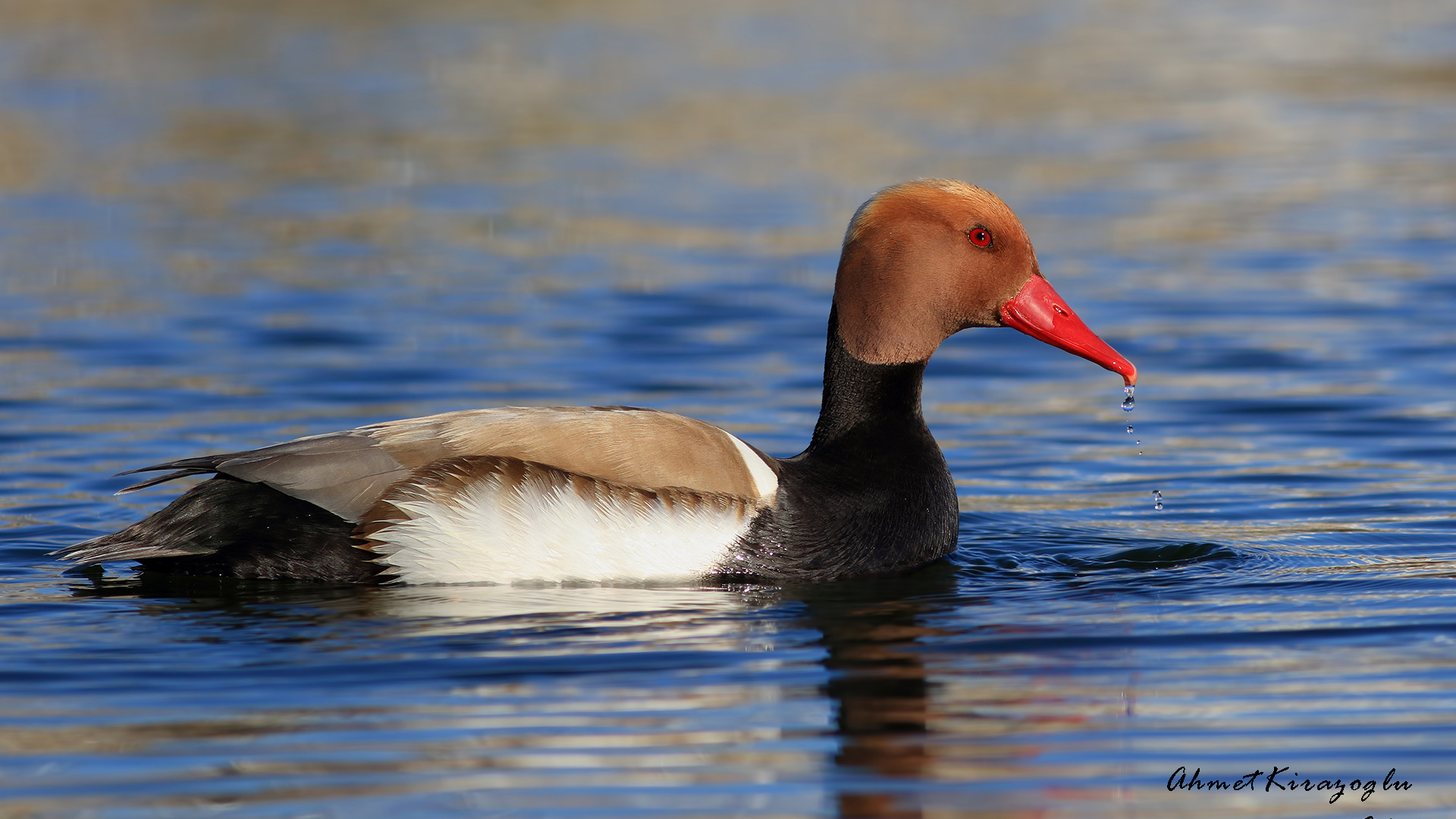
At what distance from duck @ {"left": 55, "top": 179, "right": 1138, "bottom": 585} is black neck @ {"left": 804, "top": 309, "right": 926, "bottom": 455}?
0.65ft

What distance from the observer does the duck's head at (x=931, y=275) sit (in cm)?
711

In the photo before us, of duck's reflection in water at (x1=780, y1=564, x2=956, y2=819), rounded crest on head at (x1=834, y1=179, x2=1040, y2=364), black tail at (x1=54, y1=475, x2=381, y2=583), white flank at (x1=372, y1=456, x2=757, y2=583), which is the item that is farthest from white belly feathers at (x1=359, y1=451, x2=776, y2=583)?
rounded crest on head at (x1=834, y1=179, x2=1040, y2=364)

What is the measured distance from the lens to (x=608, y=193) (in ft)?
51.7

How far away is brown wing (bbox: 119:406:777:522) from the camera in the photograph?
6.48 meters

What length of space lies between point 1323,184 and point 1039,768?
12014mm

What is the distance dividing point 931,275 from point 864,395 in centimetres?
52

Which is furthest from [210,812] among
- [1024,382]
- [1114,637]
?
[1024,382]

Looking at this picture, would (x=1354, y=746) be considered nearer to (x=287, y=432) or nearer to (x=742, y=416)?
(x=742, y=416)

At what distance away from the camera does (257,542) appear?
648 cm

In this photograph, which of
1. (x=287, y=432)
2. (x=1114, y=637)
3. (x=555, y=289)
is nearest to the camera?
(x=1114, y=637)

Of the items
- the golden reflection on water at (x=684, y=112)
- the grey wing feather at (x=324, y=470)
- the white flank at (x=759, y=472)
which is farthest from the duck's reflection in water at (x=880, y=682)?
the golden reflection on water at (x=684, y=112)

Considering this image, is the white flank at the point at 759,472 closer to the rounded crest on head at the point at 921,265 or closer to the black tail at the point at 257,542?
the rounded crest on head at the point at 921,265

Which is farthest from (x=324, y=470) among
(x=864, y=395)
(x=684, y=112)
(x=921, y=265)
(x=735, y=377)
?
(x=684, y=112)

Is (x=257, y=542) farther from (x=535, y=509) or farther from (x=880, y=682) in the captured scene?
(x=880, y=682)
